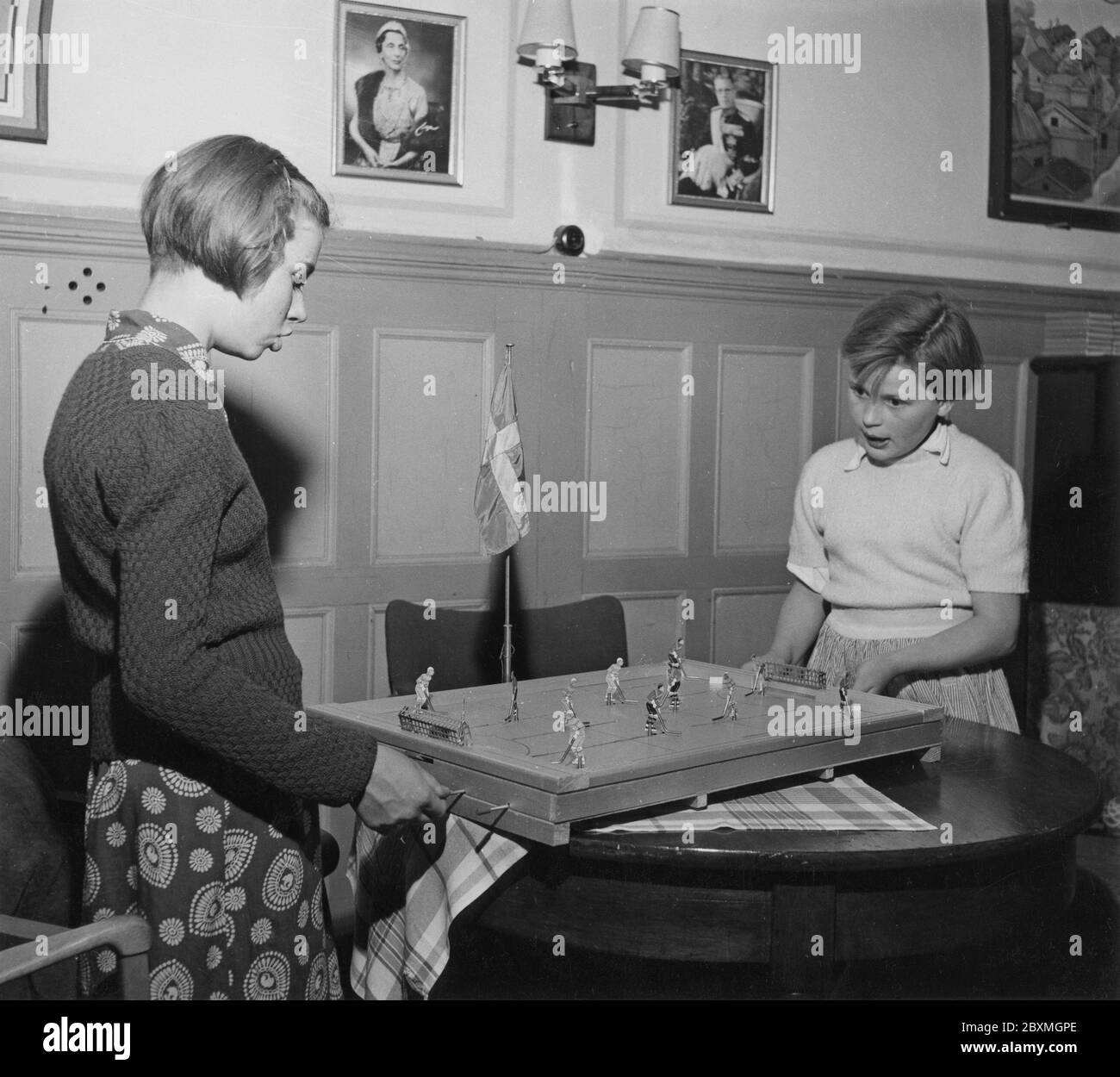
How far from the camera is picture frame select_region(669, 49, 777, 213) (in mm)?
3791

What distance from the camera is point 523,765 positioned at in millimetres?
1784

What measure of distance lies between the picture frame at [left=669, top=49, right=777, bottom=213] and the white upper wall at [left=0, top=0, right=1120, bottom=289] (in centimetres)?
4

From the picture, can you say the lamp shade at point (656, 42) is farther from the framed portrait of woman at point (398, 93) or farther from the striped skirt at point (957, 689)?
the striped skirt at point (957, 689)

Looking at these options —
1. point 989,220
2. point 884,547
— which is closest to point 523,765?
point 884,547

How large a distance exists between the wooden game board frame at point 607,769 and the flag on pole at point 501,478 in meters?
0.83

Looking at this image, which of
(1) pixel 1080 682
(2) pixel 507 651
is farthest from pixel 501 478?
(1) pixel 1080 682

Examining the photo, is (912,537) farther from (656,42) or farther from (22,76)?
(22,76)

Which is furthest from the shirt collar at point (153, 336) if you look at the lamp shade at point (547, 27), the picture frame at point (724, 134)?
the picture frame at point (724, 134)

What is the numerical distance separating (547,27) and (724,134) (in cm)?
72

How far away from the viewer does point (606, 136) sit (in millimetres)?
3695

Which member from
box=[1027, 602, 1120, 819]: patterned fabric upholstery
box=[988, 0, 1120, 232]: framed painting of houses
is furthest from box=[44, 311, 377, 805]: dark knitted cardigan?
box=[988, 0, 1120, 232]: framed painting of houses

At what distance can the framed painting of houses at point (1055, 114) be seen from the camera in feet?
12.8

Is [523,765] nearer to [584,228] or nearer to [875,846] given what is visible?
[875,846]
